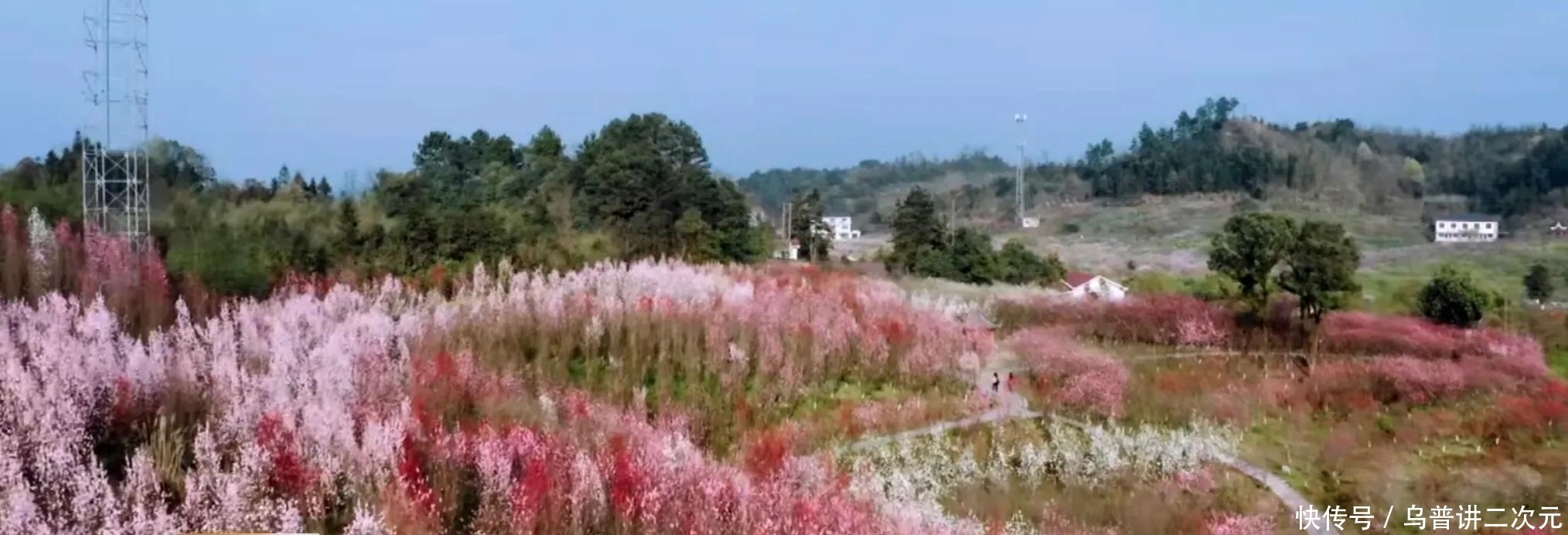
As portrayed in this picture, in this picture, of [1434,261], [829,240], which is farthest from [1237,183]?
[829,240]

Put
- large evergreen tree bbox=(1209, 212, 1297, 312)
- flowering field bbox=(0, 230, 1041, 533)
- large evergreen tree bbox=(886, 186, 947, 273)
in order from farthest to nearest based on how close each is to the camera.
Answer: large evergreen tree bbox=(886, 186, 947, 273)
large evergreen tree bbox=(1209, 212, 1297, 312)
flowering field bbox=(0, 230, 1041, 533)

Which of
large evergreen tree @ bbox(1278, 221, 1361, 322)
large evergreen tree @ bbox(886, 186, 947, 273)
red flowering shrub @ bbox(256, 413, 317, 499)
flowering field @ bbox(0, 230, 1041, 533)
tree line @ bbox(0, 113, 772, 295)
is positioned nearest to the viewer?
flowering field @ bbox(0, 230, 1041, 533)

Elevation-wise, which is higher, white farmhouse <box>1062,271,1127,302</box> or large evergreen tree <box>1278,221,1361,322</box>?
large evergreen tree <box>1278,221,1361,322</box>

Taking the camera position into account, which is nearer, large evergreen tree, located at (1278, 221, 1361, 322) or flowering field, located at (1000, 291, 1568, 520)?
flowering field, located at (1000, 291, 1568, 520)

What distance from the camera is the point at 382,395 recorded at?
5.56 metres

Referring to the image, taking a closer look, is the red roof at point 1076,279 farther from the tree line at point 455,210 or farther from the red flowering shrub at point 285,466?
the red flowering shrub at point 285,466

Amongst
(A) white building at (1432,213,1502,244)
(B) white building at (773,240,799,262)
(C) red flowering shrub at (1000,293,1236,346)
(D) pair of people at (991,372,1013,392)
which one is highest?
(A) white building at (1432,213,1502,244)

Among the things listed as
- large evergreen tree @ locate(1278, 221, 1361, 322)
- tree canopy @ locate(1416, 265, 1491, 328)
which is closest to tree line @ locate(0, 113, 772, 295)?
large evergreen tree @ locate(1278, 221, 1361, 322)

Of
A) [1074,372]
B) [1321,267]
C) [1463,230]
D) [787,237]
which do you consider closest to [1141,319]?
[1321,267]

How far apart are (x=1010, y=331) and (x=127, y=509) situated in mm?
12220

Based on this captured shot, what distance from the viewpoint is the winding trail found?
25.7ft

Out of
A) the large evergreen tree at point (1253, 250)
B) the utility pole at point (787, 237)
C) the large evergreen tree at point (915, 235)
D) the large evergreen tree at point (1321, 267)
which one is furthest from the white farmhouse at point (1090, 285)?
the large evergreen tree at point (1321, 267)

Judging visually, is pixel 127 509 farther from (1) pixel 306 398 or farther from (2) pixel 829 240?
(2) pixel 829 240

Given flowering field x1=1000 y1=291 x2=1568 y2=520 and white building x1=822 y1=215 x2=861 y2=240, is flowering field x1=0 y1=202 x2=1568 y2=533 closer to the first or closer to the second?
flowering field x1=1000 y1=291 x2=1568 y2=520
